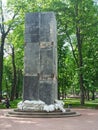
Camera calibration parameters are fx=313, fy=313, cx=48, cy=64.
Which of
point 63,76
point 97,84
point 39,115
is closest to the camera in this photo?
point 39,115

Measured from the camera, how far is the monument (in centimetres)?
2008

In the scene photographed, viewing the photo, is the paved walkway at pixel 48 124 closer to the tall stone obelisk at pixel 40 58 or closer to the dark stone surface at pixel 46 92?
the dark stone surface at pixel 46 92

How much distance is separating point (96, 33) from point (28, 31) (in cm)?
1434

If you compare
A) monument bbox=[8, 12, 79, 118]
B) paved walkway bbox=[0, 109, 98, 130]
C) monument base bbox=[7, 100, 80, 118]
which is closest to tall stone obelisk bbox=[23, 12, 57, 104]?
monument bbox=[8, 12, 79, 118]

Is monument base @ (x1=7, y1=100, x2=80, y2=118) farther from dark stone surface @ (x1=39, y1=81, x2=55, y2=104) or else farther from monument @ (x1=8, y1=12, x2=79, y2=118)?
dark stone surface @ (x1=39, y1=81, x2=55, y2=104)

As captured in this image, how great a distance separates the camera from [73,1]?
33.1 m

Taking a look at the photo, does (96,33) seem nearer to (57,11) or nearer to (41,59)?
(57,11)

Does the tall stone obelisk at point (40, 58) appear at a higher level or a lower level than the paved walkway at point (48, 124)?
higher

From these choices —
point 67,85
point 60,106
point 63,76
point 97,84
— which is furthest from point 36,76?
point 67,85

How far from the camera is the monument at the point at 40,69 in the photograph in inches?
790

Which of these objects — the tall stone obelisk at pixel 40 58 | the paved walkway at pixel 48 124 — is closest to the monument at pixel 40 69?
the tall stone obelisk at pixel 40 58

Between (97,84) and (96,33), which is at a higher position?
(96,33)

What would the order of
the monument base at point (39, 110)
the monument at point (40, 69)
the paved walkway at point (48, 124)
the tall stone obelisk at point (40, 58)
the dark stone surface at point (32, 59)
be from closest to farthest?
1. the paved walkway at point (48, 124)
2. the monument base at point (39, 110)
3. the monument at point (40, 69)
4. the tall stone obelisk at point (40, 58)
5. the dark stone surface at point (32, 59)

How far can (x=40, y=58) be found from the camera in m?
20.9
